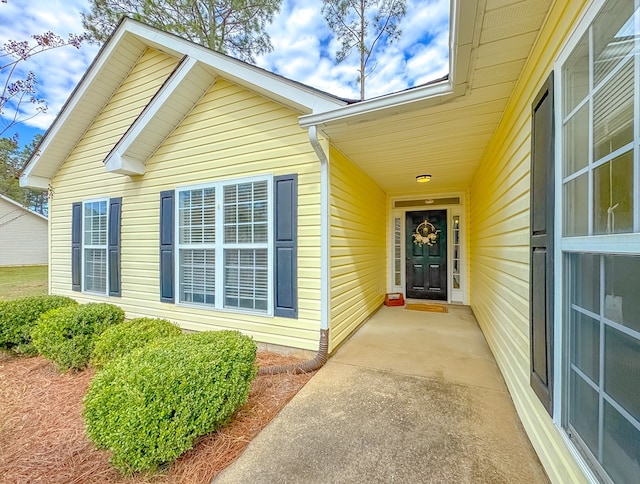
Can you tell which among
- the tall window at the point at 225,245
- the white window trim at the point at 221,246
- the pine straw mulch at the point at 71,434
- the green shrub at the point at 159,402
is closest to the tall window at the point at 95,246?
the white window trim at the point at 221,246

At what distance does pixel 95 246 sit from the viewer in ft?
17.2

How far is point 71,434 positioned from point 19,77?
3.29m

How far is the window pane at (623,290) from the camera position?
0.94 meters

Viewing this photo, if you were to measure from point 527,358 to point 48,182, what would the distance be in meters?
8.57

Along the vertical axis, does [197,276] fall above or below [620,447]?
above

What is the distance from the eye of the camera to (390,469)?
162cm

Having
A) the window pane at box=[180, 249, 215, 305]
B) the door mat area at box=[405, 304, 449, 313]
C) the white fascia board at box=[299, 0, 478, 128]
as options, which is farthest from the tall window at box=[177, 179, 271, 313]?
the door mat area at box=[405, 304, 449, 313]

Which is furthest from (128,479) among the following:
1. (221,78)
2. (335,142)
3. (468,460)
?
(221,78)

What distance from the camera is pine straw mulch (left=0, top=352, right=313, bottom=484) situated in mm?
1680

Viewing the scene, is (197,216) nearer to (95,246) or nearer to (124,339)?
(124,339)

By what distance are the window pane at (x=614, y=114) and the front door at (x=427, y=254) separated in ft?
16.5

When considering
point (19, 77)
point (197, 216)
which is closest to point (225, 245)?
point (197, 216)

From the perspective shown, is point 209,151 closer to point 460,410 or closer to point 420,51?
point 460,410

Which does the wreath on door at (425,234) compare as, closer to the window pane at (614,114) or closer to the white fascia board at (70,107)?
the window pane at (614,114)
